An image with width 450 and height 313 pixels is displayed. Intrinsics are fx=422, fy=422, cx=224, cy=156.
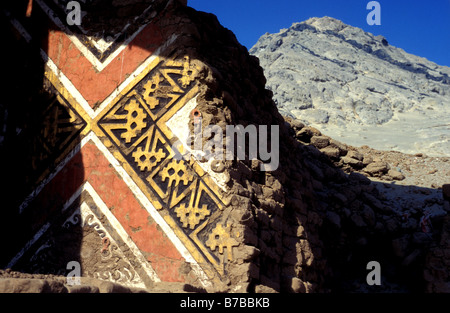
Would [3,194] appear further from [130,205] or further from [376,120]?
[376,120]

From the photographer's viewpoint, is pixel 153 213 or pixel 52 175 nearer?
pixel 153 213

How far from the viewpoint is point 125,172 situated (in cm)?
449

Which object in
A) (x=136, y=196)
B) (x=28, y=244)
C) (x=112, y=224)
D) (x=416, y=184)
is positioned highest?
(x=416, y=184)

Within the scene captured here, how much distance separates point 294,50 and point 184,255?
32.7 metres

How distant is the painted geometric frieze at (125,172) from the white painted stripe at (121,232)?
0.03ft

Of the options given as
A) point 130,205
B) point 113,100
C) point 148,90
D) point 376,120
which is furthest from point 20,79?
point 376,120

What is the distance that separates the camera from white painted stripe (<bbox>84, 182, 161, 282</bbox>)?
13.8 feet

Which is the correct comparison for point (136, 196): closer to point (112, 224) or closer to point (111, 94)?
point (112, 224)

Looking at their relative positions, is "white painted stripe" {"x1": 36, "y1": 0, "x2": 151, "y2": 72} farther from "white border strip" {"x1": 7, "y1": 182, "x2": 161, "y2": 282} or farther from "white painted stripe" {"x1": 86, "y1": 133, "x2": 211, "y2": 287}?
"white border strip" {"x1": 7, "y1": 182, "x2": 161, "y2": 282}

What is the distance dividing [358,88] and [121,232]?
2742 cm

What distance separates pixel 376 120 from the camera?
2419cm

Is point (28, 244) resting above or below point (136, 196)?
below

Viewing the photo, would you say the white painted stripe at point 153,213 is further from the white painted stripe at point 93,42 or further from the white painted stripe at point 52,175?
the white painted stripe at point 93,42

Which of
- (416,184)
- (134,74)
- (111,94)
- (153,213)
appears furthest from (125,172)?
(416,184)
